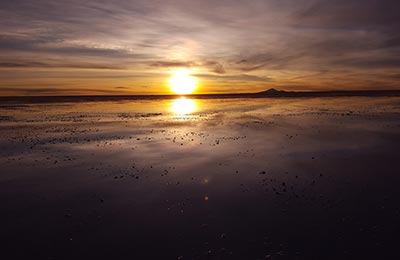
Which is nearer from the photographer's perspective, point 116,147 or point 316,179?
point 316,179

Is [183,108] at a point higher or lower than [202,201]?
higher

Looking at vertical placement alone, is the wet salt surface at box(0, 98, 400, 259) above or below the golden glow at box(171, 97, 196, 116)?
below

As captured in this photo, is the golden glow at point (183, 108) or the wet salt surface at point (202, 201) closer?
the wet salt surface at point (202, 201)

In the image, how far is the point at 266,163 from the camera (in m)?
18.3

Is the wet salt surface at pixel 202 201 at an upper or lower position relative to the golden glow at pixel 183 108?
lower

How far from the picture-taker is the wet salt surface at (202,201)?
9062 mm

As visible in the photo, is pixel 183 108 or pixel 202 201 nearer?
pixel 202 201

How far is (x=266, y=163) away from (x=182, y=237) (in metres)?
9.68

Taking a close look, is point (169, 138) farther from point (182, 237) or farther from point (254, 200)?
point (182, 237)

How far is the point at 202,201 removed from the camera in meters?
12.6

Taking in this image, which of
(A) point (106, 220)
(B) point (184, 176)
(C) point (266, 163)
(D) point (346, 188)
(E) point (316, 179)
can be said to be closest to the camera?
(A) point (106, 220)

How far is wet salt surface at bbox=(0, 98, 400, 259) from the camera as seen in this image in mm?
9062

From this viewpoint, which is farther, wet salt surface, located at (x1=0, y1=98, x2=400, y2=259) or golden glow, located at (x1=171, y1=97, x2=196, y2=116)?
golden glow, located at (x1=171, y1=97, x2=196, y2=116)

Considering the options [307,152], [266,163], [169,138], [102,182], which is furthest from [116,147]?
[307,152]
